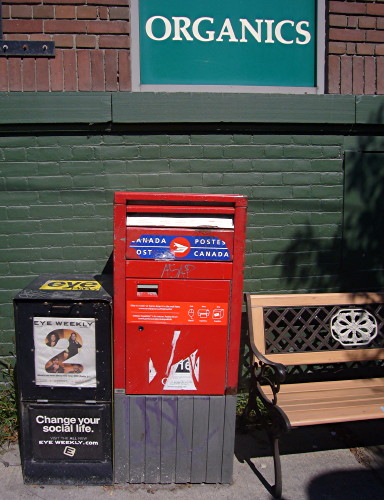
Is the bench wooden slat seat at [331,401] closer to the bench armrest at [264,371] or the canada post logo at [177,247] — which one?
the bench armrest at [264,371]

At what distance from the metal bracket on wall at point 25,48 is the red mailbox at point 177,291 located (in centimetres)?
184

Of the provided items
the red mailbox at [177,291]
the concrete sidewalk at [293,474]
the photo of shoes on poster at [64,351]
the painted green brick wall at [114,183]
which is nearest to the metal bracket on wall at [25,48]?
the painted green brick wall at [114,183]

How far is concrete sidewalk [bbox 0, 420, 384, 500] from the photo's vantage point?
3234 mm

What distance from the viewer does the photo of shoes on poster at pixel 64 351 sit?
3135 mm

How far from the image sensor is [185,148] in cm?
423

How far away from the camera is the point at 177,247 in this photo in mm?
3055

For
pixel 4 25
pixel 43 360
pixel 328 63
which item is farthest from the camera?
pixel 328 63

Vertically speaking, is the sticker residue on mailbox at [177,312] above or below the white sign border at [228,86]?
below

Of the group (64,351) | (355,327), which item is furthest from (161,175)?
(355,327)

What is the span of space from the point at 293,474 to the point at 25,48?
393 cm

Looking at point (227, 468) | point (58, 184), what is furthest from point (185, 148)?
point (227, 468)

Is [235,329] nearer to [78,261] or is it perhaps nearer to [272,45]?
[78,261]

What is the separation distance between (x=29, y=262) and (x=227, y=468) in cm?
234

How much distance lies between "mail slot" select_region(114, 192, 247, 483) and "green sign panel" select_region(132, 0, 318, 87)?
178 centimetres
